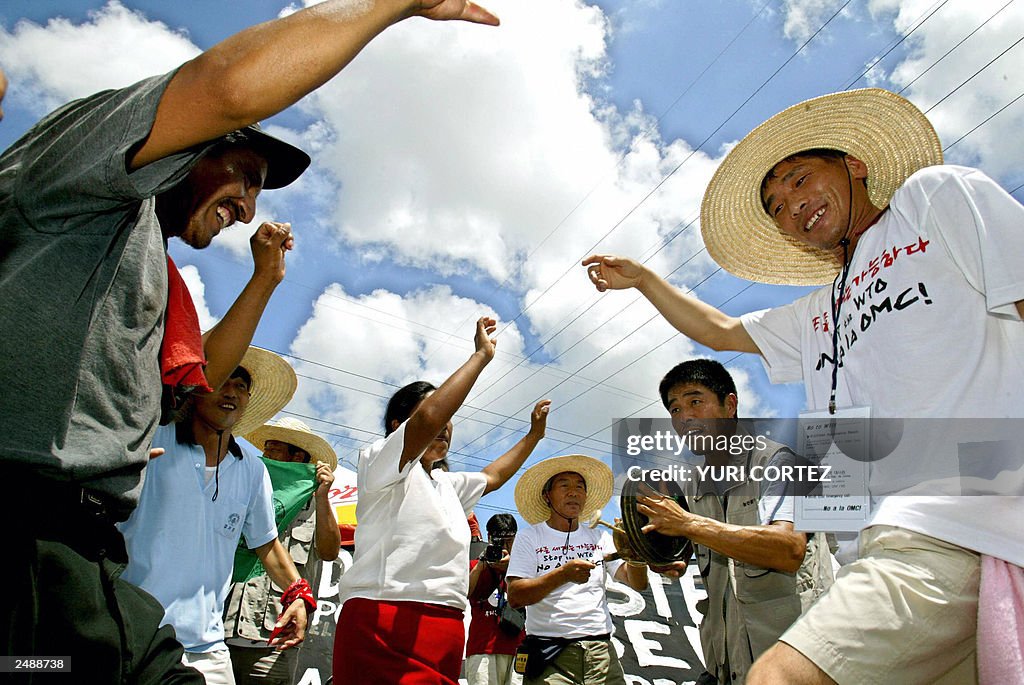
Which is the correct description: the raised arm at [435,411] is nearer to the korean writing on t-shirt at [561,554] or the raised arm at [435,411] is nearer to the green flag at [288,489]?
the green flag at [288,489]

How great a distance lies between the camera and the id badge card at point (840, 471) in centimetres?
206

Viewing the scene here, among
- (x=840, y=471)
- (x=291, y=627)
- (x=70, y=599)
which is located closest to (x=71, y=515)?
(x=70, y=599)

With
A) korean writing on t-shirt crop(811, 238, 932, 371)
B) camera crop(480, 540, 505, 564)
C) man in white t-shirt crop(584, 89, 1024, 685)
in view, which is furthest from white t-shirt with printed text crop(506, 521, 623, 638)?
korean writing on t-shirt crop(811, 238, 932, 371)

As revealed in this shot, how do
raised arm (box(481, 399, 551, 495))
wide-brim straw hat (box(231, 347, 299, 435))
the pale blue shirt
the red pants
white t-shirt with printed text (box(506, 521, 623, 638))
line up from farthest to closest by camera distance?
wide-brim straw hat (box(231, 347, 299, 435)) < white t-shirt with printed text (box(506, 521, 623, 638)) < raised arm (box(481, 399, 551, 495)) < the red pants < the pale blue shirt

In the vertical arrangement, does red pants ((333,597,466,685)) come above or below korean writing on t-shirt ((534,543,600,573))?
below

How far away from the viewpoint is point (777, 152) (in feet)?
10.0

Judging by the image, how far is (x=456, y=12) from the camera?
1.67 metres

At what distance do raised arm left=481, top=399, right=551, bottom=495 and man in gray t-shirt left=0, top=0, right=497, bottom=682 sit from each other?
107 inches

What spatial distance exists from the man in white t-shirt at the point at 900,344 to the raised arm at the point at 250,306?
1.69 m

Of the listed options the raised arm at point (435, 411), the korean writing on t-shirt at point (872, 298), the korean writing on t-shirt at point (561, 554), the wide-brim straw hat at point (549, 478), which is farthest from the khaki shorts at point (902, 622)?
the wide-brim straw hat at point (549, 478)

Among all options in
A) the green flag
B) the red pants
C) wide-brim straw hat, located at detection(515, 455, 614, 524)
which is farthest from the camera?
wide-brim straw hat, located at detection(515, 455, 614, 524)

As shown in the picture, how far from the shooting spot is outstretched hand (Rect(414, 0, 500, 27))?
5.17 ft

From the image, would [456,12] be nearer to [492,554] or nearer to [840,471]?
[840,471]

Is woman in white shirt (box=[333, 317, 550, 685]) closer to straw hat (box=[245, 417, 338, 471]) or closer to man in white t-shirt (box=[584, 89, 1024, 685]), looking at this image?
man in white t-shirt (box=[584, 89, 1024, 685])
